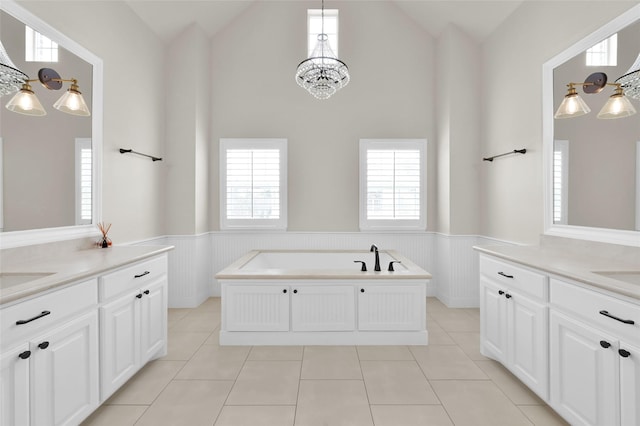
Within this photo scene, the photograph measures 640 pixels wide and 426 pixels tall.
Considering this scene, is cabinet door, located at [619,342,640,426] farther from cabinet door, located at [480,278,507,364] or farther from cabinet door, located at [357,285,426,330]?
cabinet door, located at [357,285,426,330]

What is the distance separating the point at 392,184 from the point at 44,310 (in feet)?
12.5

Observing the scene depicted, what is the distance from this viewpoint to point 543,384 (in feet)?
6.07

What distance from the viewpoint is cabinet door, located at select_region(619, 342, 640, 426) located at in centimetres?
132

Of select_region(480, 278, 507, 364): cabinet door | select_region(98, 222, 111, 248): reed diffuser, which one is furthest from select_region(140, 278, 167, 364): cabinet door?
select_region(480, 278, 507, 364): cabinet door

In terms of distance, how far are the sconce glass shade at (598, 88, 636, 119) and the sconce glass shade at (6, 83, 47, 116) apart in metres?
3.78

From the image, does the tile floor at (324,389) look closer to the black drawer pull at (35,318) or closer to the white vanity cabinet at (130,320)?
the white vanity cabinet at (130,320)

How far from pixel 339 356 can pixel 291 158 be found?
269 cm

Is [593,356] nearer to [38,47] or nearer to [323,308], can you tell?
[323,308]

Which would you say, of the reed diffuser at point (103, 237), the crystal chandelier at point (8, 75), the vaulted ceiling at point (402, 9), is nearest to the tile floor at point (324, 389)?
the reed diffuser at point (103, 237)

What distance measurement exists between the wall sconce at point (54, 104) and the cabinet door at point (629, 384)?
130 inches

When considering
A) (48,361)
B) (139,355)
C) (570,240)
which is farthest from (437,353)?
(48,361)

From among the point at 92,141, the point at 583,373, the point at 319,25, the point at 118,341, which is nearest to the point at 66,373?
the point at 118,341

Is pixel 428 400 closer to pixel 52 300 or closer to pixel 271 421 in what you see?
pixel 271 421

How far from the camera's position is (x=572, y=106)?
8.13ft
